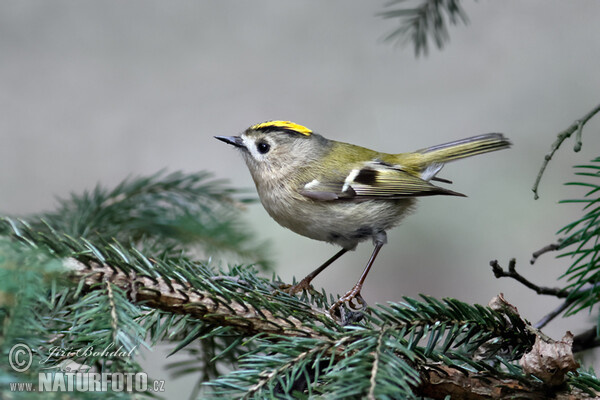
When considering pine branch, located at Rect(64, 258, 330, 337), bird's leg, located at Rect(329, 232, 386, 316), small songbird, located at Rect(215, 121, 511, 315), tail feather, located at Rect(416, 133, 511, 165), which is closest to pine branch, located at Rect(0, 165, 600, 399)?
pine branch, located at Rect(64, 258, 330, 337)

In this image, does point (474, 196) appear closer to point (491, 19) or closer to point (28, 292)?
point (491, 19)

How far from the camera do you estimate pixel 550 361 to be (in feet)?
2.04

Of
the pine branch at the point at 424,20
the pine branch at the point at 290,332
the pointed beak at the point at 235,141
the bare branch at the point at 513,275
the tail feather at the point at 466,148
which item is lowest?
the pine branch at the point at 290,332

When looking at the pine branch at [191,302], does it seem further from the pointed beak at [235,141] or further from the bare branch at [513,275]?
the pointed beak at [235,141]

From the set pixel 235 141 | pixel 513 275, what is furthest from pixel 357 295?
pixel 235 141

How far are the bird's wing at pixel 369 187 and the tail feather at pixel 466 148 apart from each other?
0.12 metres

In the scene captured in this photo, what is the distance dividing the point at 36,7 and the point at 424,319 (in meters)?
2.96

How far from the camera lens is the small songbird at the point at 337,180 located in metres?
1.30

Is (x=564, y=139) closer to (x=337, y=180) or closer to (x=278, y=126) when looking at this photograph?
(x=337, y=180)

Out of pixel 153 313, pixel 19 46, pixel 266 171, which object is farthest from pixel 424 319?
pixel 19 46

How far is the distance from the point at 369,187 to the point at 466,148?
0.30 metres

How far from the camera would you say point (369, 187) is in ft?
4.42

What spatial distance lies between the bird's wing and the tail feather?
0.39 feet

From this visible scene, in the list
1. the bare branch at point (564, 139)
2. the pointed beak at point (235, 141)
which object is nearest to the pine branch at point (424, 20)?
the pointed beak at point (235, 141)
